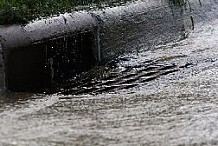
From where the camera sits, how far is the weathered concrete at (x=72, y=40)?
575 cm

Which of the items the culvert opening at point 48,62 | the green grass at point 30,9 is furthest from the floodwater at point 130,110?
the green grass at point 30,9

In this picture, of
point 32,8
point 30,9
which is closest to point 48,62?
point 30,9

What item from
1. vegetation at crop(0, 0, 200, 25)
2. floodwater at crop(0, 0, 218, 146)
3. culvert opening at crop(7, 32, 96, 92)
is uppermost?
vegetation at crop(0, 0, 200, 25)

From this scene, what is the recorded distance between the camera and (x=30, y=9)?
6.78 metres

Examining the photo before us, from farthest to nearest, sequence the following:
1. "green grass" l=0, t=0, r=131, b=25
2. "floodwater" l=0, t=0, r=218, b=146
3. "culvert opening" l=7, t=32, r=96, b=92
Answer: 1. "green grass" l=0, t=0, r=131, b=25
2. "culvert opening" l=7, t=32, r=96, b=92
3. "floodwater" l=0, t=0, r=218, b=146

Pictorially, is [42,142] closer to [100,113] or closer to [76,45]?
[100,113]

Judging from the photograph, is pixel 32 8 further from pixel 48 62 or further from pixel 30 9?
pixel 48 62

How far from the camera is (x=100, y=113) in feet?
15.1

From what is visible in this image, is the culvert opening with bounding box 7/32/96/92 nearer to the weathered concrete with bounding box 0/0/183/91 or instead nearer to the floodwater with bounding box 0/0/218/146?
the weathered concrete with bounding box 0/0/183/91

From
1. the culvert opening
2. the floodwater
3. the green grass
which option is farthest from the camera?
the green grass

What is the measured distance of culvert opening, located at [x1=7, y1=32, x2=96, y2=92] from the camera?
18.8ft

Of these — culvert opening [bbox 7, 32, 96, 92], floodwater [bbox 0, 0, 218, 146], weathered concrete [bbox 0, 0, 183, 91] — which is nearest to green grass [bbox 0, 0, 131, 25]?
weathered concrete [bbox 0, 0, 183, 91]

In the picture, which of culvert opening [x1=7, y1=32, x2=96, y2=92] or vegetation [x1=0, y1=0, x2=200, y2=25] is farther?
vegetation [x1=0, y1=0, x2=200, y2=25]

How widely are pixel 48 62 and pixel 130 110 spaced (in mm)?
1812
